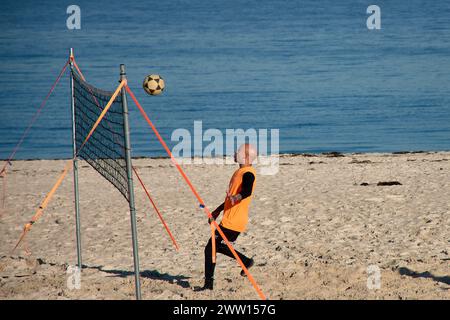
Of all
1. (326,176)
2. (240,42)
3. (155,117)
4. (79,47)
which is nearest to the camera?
(326,176)

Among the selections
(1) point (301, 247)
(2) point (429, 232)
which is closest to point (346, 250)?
(1) point (301, 247)

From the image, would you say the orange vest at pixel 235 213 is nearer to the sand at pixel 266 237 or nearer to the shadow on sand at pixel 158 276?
the sand at pixel 266 237

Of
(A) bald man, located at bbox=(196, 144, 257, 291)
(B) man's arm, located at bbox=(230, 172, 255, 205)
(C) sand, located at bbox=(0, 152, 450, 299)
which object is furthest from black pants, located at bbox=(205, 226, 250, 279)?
(B) man's arm, located at bbox=(230, 172, 255, 205)

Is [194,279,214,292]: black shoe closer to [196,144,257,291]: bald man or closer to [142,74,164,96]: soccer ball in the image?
[196,144,257,291]: bald man

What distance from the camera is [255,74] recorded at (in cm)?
5969

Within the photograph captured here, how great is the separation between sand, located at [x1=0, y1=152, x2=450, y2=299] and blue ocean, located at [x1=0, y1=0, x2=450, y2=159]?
42.6 feet

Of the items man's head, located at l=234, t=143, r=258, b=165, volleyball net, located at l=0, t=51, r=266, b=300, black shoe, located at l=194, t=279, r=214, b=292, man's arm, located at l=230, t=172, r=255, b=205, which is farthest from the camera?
black shoe, located at l=194, t=279, r=214, b=292

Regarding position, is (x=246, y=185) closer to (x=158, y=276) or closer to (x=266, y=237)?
(x=158, y=276)

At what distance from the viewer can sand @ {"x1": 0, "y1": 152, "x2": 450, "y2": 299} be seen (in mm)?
8539

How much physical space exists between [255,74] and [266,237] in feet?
160

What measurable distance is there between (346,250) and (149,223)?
3.63 meters

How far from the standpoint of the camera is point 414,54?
6775cm

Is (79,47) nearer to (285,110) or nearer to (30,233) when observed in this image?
(285,110)
